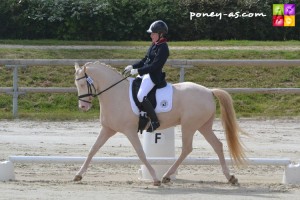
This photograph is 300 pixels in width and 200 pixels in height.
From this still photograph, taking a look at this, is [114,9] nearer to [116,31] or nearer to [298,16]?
[116,31]

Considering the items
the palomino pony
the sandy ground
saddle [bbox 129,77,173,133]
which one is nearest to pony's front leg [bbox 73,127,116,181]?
the palomino pony

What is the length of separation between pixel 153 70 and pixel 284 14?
20413mm

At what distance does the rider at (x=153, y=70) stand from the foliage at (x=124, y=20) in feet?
56.6

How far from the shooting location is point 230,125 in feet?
39.5

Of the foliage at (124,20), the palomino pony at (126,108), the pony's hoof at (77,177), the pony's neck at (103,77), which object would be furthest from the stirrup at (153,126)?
the foliage at (124,20)

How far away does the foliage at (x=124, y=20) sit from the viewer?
29312 mm

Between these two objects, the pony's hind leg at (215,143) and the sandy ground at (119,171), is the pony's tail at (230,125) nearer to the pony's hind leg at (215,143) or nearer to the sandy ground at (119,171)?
→ the pony's hind leg at (215,143)

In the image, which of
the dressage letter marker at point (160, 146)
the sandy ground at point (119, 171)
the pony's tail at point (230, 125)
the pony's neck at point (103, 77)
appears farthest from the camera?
the dressage letter marker at point (160, 146)

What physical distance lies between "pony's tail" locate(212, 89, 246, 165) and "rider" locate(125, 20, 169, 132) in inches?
32.4

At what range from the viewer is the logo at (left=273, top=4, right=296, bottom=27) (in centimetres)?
3106

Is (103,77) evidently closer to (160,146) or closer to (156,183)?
(160,146)

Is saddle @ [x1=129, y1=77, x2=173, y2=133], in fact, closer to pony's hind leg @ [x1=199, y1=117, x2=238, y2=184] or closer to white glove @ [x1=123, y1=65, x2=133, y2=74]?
white glove @ [x1=123, y1=65, x2=133, y2=74]

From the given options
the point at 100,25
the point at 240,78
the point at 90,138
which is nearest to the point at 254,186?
the point at 90,138

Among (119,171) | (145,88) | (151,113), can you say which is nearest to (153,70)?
(145,88)
